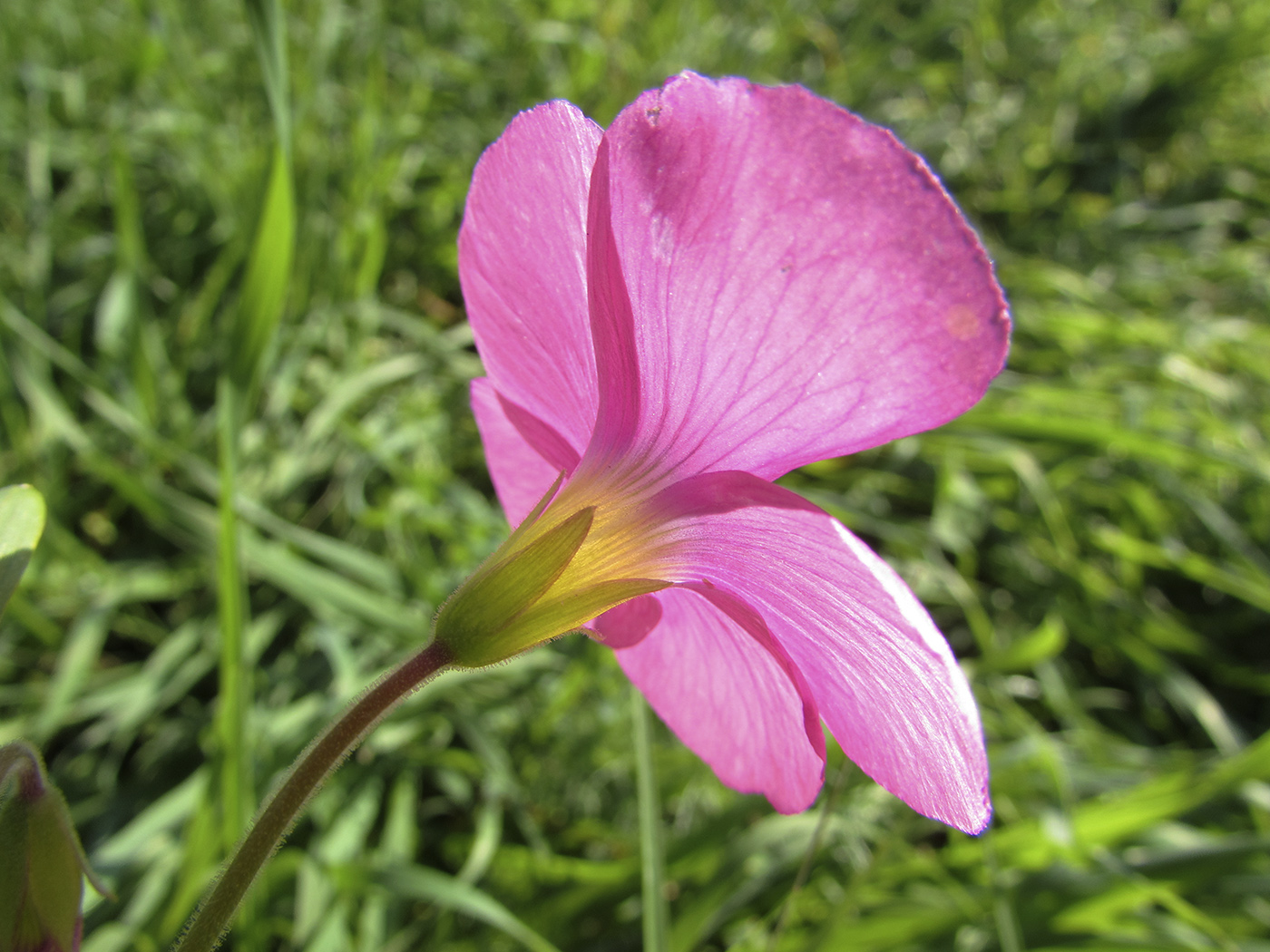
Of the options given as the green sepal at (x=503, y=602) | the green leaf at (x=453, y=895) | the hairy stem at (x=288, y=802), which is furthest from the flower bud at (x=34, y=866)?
the green leaf at (x=453, y=895)

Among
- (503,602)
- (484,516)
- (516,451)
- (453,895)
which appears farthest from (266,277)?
(484,516)

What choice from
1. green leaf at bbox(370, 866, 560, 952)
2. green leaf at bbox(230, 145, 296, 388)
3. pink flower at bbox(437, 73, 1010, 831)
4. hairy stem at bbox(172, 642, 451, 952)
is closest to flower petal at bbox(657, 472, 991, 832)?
pink flower at bbox(437, 73, 1010, 831)

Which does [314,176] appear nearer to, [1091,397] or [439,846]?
[439,846]

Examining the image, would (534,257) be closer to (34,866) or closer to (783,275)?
(783,275)

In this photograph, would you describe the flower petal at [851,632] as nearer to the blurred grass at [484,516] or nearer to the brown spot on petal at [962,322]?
the brown spot on petal at [962,322]

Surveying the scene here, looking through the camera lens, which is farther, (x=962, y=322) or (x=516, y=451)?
(x=516, y=451)
